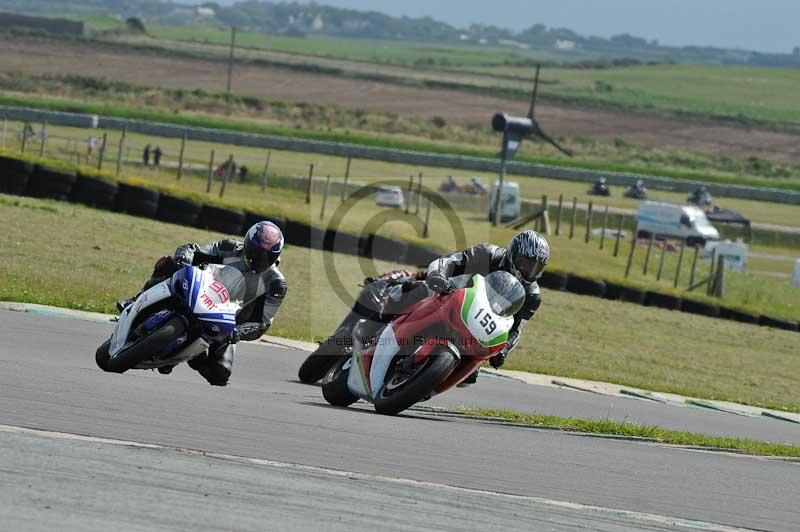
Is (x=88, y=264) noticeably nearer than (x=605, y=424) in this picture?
No

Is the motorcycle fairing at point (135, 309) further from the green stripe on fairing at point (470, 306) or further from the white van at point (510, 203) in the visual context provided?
the white van at point (510, 203)

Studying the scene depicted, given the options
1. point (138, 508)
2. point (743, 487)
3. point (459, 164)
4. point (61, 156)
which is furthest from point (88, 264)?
point (459, 164)

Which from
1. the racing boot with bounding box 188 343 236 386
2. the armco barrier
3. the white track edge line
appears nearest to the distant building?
the armco barrier

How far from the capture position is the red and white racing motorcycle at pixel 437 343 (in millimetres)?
9070

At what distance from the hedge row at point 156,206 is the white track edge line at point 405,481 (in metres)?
18.1

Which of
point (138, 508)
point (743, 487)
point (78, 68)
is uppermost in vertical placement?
point (138, 508)

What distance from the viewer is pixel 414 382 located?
9.02 metres

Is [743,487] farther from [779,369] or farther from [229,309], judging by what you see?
[779,369]

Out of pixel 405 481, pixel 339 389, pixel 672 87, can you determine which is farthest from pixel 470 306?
pixel 672 87

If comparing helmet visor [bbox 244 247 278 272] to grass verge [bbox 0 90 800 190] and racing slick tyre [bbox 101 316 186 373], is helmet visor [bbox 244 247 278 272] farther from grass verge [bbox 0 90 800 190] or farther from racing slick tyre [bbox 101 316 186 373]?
grass verge [bbox 0 90 800 190]

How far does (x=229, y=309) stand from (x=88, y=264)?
9393 millimetres

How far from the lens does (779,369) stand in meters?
21.2

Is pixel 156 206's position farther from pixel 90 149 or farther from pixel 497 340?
pixel 90 149

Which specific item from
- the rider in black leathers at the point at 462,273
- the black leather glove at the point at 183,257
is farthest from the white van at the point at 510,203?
the black leather glove at the point at 183,257
